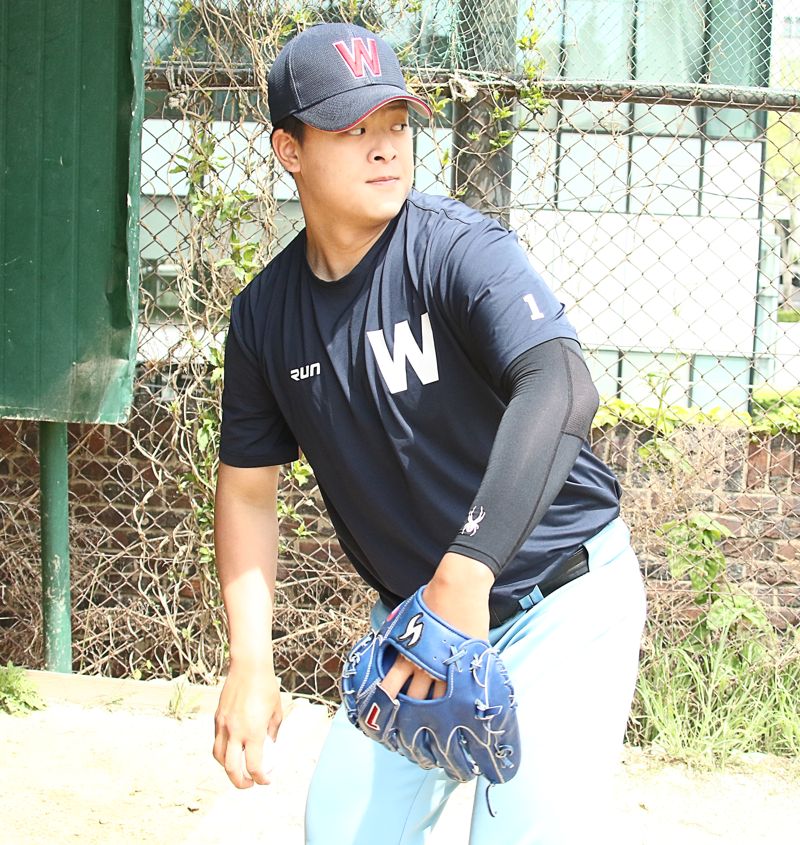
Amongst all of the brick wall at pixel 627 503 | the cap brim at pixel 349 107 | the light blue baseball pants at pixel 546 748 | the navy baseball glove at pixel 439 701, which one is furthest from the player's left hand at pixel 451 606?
the brick wall at pixel 627 503

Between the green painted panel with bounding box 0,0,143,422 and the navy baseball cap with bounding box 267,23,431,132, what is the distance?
6.20ft

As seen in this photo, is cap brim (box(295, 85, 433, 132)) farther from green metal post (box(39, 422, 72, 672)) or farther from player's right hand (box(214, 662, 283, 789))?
green metal post (box(39, 422, 72, 672))

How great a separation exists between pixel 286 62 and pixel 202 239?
222 cm

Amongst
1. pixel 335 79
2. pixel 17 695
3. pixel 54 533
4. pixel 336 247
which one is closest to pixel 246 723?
pixel 336 247

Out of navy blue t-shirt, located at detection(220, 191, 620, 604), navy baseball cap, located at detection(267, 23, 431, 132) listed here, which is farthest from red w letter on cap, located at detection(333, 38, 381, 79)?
navy blue t-shirt, located at detection(220, 191, 620, 604)

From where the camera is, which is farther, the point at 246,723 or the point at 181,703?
the point at 181,703

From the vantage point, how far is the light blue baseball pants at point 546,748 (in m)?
1.99

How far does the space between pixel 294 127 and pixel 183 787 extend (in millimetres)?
2313

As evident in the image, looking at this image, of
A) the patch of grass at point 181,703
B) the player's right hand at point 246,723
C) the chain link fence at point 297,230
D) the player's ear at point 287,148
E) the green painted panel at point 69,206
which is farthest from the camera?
the chain link fence at point 297,230

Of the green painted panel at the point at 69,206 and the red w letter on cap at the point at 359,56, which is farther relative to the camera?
the green painted panel at the point at 69,206

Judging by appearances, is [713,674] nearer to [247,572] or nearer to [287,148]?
[247,572]

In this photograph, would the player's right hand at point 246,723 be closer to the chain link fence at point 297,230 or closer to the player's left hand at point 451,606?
the player's left hand at point 451,606

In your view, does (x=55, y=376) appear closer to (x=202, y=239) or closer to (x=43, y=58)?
(x=202, y=239)

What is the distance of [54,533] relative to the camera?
13.8 feet
